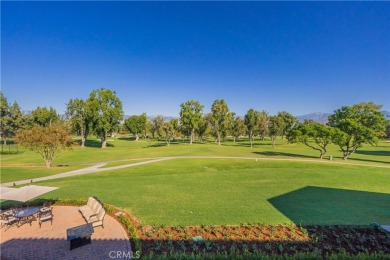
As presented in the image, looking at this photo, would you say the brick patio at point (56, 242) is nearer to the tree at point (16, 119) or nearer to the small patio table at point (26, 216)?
the small patio table at point (26, 216)

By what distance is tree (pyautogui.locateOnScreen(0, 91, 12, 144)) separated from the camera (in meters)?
67.2

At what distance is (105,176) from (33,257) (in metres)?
15.7

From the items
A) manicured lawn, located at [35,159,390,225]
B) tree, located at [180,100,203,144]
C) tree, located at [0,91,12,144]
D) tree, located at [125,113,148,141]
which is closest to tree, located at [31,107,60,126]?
tree, located at [0,91,12,144]

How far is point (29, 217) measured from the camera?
1133 centimetres

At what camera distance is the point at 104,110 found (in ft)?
210

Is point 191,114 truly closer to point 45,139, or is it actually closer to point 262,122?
point 262,122

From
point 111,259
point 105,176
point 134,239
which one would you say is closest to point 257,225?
point 134,239

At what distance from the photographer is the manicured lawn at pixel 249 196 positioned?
38.5 ft

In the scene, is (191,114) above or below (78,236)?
above

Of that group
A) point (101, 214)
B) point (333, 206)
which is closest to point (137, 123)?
point (101, 214)

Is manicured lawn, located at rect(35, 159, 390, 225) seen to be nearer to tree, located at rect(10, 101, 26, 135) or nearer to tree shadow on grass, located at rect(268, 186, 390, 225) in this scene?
tree shadow on grass, located at rect(268, 186, 390, 225)

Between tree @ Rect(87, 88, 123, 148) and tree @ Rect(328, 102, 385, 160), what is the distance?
58.0m

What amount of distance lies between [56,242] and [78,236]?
5.02ft

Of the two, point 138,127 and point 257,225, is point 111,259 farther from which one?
point 138,127
